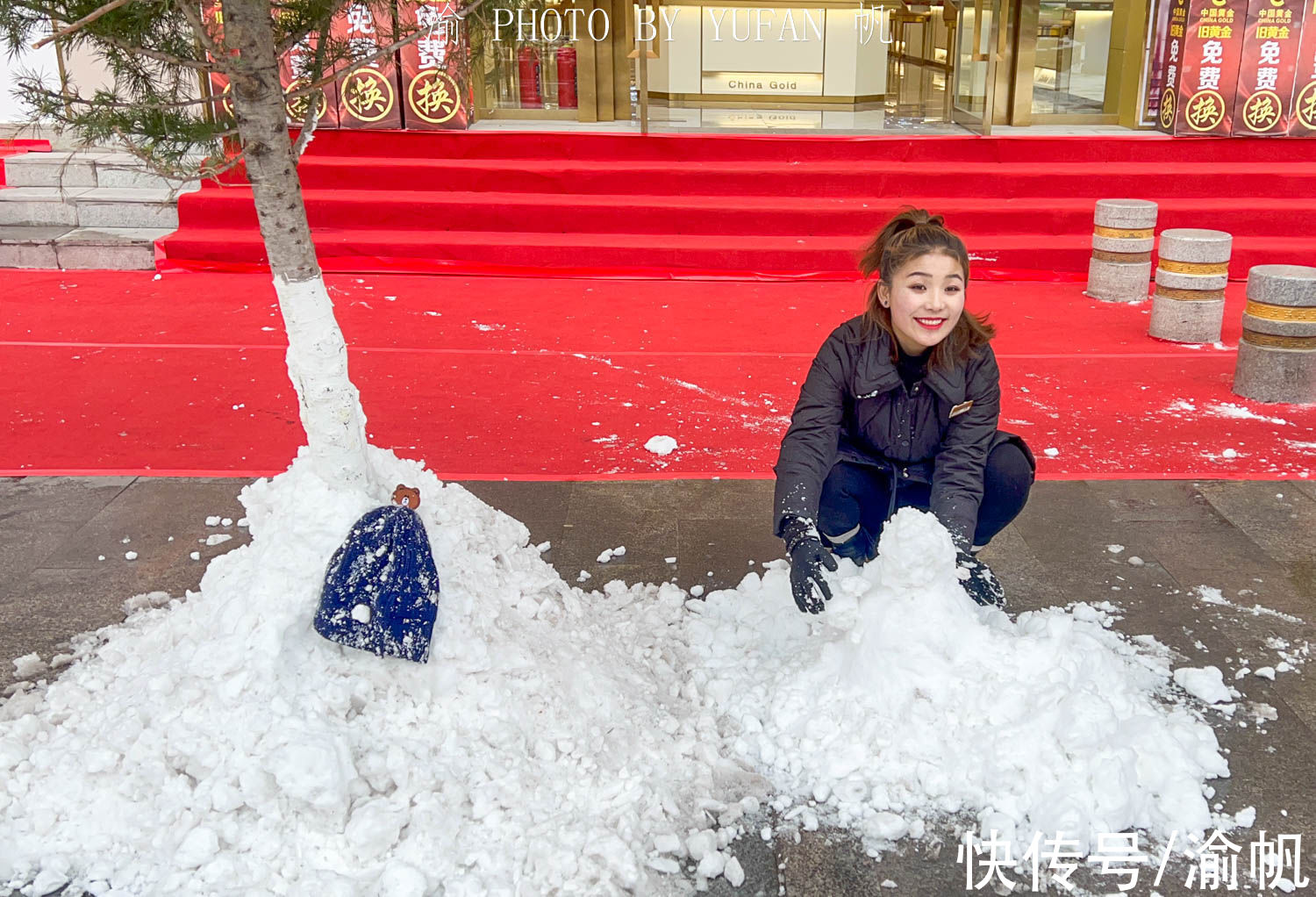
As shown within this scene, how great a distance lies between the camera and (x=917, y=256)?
9.59 feet

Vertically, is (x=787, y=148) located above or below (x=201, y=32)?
below

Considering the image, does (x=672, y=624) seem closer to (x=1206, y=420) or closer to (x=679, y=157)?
(x=1206, y=420)

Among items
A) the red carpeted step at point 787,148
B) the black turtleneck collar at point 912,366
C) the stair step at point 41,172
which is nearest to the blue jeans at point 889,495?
the black turtleneck collar at point 912,366

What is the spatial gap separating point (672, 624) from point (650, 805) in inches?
32.9

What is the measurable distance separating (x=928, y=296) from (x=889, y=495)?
0.64 meters

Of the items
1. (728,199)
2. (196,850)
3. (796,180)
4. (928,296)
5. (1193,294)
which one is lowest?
(196,850)

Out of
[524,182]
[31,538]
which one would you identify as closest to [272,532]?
[31,538]

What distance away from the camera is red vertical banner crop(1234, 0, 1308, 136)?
30.2 feet

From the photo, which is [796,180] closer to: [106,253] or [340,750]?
[106,253]

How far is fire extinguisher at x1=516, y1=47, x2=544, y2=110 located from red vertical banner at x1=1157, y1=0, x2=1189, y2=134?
17.7 feet

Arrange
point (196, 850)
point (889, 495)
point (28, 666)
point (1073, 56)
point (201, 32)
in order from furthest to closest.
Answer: point (1073, 56) < point (889, 495) < point (28, 666) < point (201, 32) < point (196, 850)

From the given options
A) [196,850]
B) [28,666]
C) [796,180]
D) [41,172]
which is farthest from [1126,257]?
[41,172]

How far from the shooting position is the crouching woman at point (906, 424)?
293 centimetres

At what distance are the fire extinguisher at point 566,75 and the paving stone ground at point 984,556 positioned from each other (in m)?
6.71
